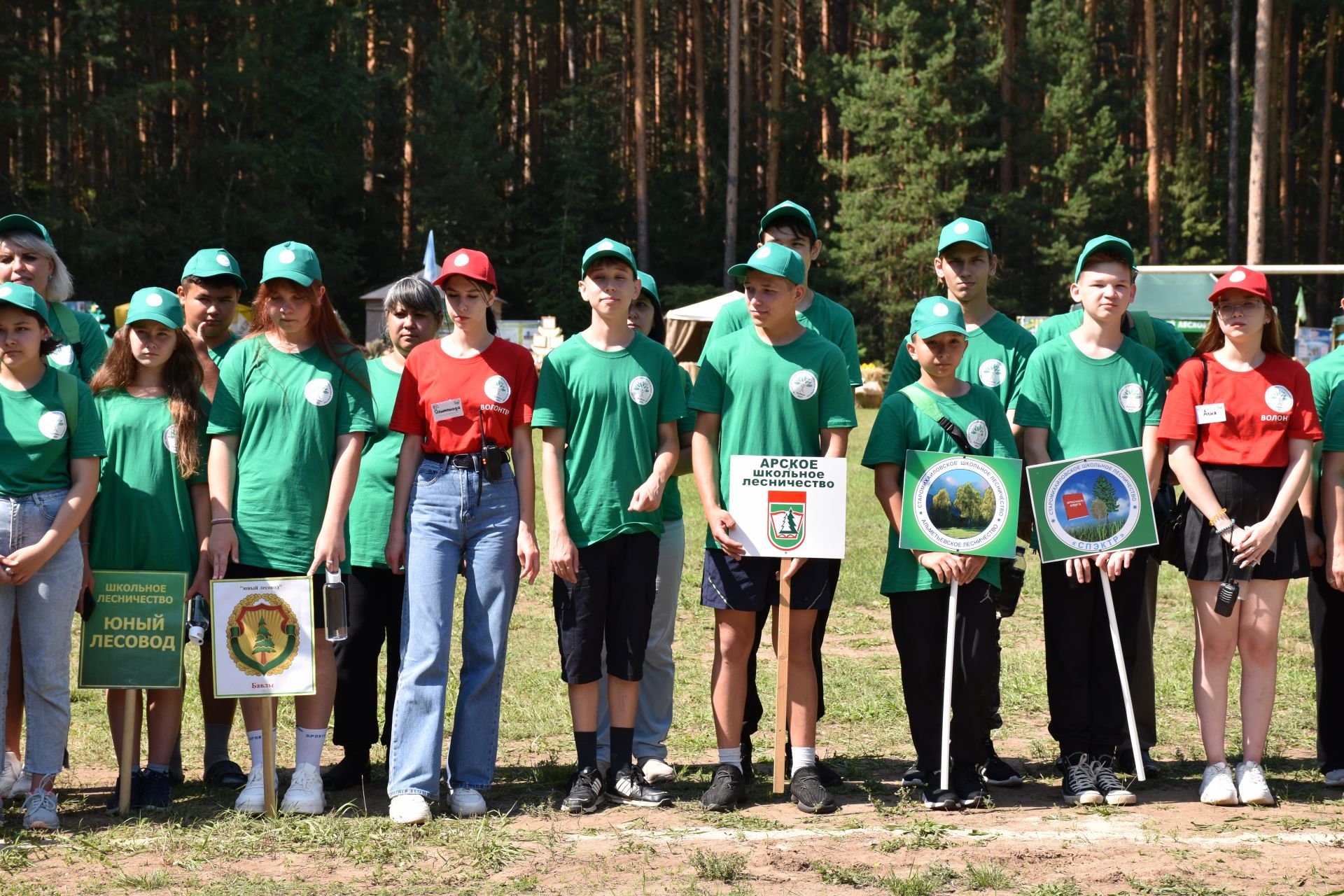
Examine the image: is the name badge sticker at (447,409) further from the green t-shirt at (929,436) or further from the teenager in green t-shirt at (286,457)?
the green t-shirt at (929,436)

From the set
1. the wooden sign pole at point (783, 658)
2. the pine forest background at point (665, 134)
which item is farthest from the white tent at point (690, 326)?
the wooden sign pole at point (783, 658)

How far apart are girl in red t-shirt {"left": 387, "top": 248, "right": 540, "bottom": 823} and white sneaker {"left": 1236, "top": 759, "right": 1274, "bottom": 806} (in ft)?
9.37

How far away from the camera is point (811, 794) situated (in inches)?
198

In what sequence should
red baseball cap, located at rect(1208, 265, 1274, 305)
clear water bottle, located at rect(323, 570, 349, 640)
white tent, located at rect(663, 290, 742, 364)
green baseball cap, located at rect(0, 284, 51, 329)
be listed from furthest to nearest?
white tent, located at rect(663, 290, 742, 364) < red baseball cap, located at rect(1208, 265, 1274, 305) < clear water bottle, located at rect(323, 570, 349, 640) < green baseball cap, located at rect(0, 284, 51, 329)

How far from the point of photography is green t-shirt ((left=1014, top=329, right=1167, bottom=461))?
5242 millimetres

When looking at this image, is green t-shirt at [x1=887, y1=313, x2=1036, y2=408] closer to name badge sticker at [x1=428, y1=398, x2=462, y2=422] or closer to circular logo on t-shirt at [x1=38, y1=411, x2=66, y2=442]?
name badge sticker at [x1=428, y1=398, x2=462, y2=422]

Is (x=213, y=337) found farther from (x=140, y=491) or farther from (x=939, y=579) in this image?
(x=939, y=579)

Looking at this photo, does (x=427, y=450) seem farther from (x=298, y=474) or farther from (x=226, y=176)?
(x=226, y=176)

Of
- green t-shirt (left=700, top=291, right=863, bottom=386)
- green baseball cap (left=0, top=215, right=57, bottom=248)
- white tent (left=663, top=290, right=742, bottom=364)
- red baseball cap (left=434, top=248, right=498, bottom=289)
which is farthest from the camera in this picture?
white tent (left=663, top=290, right=742, bottom=364)

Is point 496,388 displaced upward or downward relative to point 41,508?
upward

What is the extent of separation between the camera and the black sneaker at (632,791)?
512 cm

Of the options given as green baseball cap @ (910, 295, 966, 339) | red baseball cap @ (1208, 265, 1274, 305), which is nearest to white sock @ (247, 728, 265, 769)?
green baseball cap @ (910, 295, 966, 339)

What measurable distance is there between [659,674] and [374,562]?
4.23ft

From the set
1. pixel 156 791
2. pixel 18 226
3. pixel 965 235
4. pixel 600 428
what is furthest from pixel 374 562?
pixel 965 235
